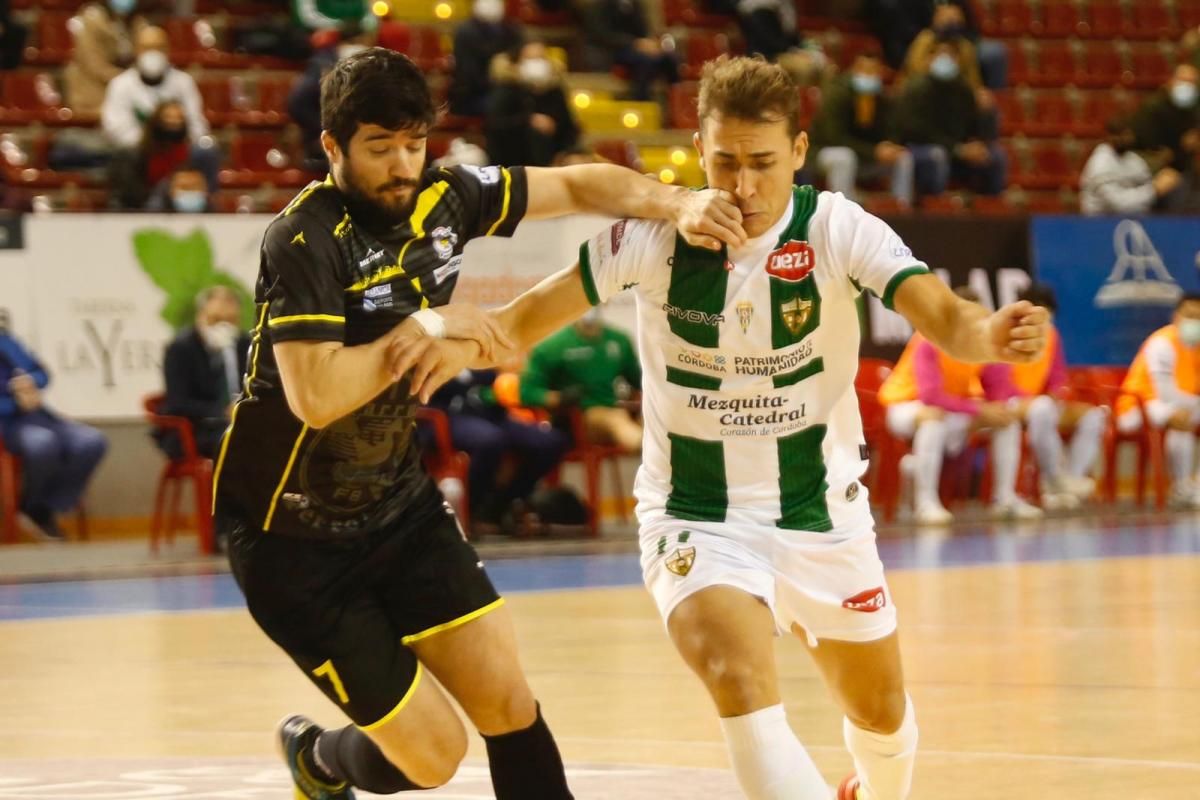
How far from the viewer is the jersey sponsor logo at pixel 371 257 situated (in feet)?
15.0

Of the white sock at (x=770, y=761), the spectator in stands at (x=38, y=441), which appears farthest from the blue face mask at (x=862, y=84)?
the white sock at (x=770, y=761)

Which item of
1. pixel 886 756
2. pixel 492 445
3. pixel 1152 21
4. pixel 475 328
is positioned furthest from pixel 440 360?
pixel 1152 21

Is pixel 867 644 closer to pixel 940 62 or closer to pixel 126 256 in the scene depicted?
pixel 126 256

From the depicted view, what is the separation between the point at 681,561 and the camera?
4.60 m

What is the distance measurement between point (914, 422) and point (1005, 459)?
881mm

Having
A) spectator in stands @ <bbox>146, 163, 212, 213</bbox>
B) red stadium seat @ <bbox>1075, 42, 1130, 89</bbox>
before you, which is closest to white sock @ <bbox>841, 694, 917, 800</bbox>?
spectator in stands @ <bbox>146, 163, 212, 213</bbox>

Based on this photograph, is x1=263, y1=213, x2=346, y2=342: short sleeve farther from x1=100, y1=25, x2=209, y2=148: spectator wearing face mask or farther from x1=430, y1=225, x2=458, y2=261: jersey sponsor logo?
x1=100, y1=25, x2=209, y2=148: spectator wearing face mask

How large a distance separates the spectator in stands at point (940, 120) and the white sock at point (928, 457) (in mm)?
4408

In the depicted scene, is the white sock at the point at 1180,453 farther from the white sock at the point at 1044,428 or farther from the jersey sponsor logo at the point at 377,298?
the jersey sponsor logo at the point at 377,298

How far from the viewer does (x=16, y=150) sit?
1636cm

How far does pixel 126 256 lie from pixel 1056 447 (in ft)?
24.3

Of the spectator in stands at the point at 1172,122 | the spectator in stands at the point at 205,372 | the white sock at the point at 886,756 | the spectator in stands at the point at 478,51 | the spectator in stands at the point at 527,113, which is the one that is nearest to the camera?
the white sock at the point at 886,756

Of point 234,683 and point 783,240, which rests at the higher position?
point 783,240

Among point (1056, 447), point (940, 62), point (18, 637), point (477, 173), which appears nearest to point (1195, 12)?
point (940, 62)
